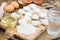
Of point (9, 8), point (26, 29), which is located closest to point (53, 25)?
point (26, 29)

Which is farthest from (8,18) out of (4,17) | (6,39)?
(6,39)

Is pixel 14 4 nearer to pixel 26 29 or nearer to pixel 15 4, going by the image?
pixel 15 4

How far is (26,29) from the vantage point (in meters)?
0.81

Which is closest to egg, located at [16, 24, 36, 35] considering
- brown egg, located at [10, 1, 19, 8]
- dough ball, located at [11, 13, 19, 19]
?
dough ball, located at [11, 13, 19, 19]

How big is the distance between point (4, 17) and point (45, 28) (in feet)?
0.63

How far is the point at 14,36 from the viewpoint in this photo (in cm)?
80

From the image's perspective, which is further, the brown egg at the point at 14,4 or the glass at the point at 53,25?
the brown egg at the point at 14,4

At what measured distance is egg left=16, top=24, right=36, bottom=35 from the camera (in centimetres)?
80

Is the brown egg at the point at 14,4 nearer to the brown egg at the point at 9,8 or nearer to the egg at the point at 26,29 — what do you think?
the brown egg at the point at 9,8

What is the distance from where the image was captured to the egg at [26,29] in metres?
0.80

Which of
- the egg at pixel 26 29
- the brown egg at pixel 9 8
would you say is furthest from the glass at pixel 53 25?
the brown egg at pixel 9 8

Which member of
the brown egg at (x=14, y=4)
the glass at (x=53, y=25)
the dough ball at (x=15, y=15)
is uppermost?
the brown egg at (x=14, y=4)

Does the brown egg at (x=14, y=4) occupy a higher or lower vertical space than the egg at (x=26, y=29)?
higher

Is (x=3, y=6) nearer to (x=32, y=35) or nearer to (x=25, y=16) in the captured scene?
(x=25, y=16)
